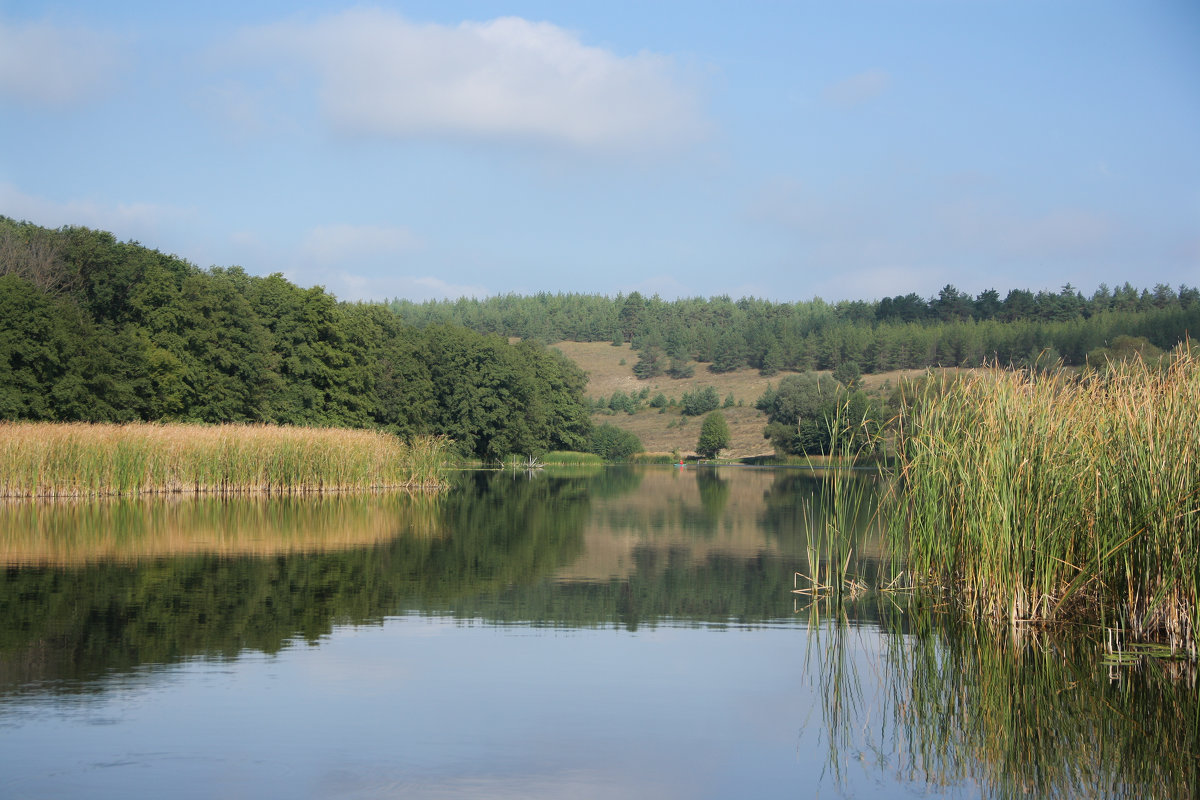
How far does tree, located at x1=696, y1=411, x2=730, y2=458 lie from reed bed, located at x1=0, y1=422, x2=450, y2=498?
2350 inches

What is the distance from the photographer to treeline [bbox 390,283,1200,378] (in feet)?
354

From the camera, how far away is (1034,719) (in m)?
7.53

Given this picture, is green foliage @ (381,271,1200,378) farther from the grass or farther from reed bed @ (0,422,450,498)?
reed bed @ (0,422,450,498)

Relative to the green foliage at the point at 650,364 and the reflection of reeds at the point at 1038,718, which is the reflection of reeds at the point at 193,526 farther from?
the green foliage at the point at 650,364

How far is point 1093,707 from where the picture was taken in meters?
7.77

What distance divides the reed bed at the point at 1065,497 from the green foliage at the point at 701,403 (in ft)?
336

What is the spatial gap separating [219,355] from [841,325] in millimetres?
97939

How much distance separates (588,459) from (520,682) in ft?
241

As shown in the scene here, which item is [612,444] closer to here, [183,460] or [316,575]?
[183,460]

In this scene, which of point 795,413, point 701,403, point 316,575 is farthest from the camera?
point 701,403

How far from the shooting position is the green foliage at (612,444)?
8981 centimetres

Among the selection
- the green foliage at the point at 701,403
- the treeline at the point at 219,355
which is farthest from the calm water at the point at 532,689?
the green foliage at the point at 701,403

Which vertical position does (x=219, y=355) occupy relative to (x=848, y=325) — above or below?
below

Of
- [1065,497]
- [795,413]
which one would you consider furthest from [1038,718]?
[795,413]
